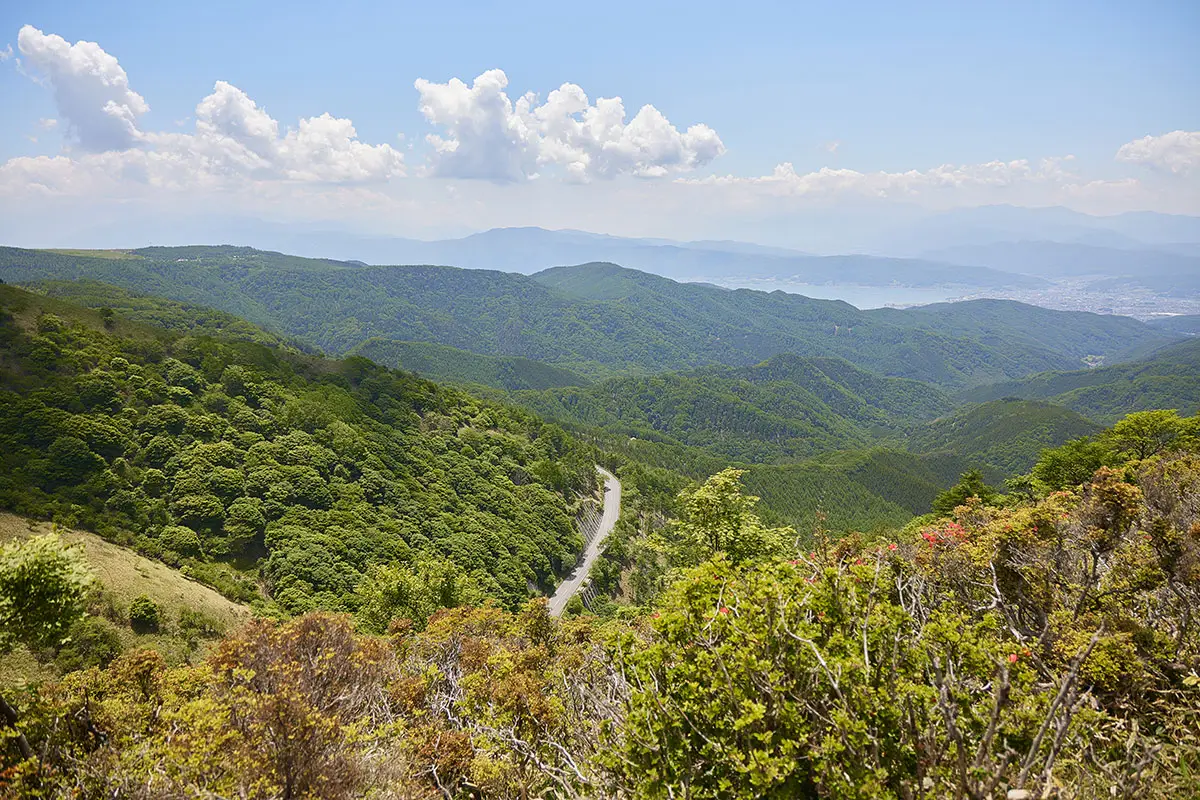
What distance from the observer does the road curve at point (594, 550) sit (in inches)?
2699

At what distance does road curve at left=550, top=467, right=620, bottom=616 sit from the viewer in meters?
68.6

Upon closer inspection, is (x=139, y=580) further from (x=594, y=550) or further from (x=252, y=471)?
(x=594, y=550)

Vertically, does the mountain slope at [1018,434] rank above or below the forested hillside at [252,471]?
below

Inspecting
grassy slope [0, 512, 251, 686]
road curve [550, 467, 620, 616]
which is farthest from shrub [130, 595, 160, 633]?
road curve [550, 467, 620, 616]

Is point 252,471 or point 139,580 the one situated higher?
point 252,471

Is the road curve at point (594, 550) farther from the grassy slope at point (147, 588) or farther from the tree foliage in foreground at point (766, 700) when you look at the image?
the tree foliage in foreground at point (766, 700)

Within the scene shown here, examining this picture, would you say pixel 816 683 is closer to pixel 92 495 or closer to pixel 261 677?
pixel 261 677

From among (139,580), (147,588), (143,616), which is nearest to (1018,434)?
(147,588)

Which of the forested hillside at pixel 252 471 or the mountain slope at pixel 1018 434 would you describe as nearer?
the forested hillside at pixel 252 471

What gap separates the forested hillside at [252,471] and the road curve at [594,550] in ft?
9.16

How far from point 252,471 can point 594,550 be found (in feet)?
164

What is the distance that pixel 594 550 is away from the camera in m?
84.9

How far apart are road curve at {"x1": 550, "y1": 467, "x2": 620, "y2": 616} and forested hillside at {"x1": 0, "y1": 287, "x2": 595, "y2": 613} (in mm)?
2793

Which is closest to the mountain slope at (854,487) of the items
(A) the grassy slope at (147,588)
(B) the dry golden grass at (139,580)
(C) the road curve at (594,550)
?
(C) the road curve at (594,550)
